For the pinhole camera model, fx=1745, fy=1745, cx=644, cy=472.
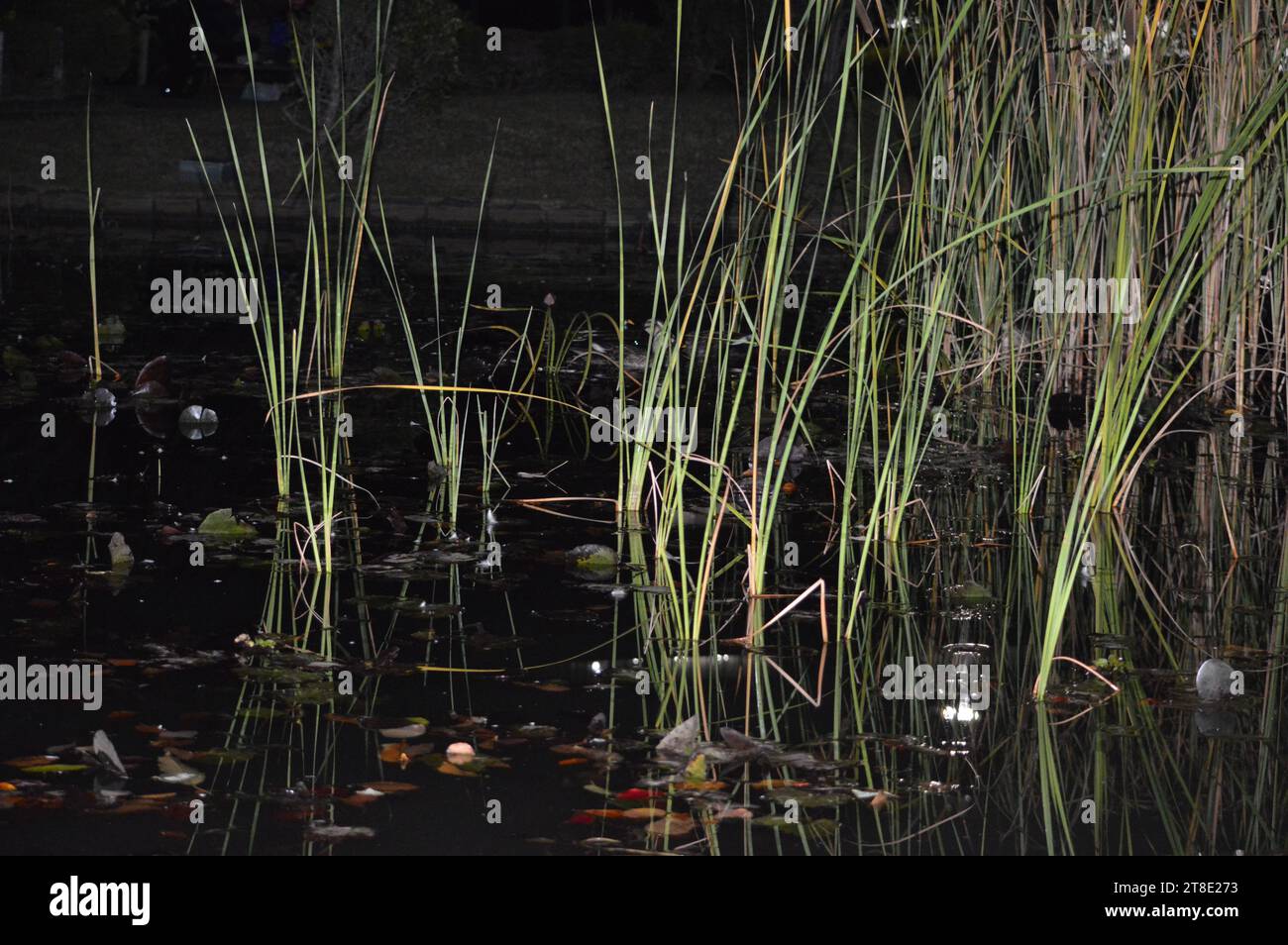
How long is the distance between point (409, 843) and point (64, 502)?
2.15 m

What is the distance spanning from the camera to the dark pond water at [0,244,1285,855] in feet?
7.73

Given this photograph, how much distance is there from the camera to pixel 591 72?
16.4 metres

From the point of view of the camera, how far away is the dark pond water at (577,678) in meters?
2.36

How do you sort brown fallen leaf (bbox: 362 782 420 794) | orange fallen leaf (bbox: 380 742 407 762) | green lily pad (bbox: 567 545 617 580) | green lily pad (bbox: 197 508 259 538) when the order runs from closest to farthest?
1. brown fallen leaf (bbox: 362 782 420 794)
2. orange fallen leaf (bbox: 380 742 407 762)
3. green lily pad (bbox: 567 545 617 580)
4. green lily pad (bbox: 197 508 259 538)

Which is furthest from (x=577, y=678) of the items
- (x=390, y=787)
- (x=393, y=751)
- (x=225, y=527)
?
(x=225, y=527)

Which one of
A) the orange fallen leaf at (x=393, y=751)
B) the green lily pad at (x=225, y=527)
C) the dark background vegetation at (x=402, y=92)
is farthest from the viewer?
the dark background vegetation at (x=402, y=92)

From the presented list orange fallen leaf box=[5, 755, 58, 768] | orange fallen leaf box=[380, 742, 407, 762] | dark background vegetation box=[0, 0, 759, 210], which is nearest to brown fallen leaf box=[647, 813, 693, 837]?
orange fallen leaf box=[380, 742, 407, 762]

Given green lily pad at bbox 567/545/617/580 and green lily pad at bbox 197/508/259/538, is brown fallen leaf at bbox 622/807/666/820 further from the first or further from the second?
green lily pad at bbox 197/508/259/538

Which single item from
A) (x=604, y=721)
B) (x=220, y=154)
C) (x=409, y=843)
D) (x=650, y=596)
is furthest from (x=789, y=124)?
(x=220, y=154)

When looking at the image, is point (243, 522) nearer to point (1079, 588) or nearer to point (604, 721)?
point (604, 721)

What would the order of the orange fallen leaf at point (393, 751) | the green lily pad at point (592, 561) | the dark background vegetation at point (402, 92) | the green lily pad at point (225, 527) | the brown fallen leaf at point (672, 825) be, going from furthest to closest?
1. the dark background vegetation at point (402, 92)
2. the green lily pad at point (225, 527)
3. the green lily pad at point (592, 561)
4. the orange fallen leaf at point (393, 751)
5. the brown fallen leaf at point (672, 825)

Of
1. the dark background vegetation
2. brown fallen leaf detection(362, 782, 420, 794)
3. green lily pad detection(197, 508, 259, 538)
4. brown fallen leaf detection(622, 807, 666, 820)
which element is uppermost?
the dark background vegetation

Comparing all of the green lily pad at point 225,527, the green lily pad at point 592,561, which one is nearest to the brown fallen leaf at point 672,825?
the green lily pad at point 592,561

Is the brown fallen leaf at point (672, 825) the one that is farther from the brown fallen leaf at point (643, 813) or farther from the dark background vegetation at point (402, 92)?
the dark background vegetation at point (402, 92)
